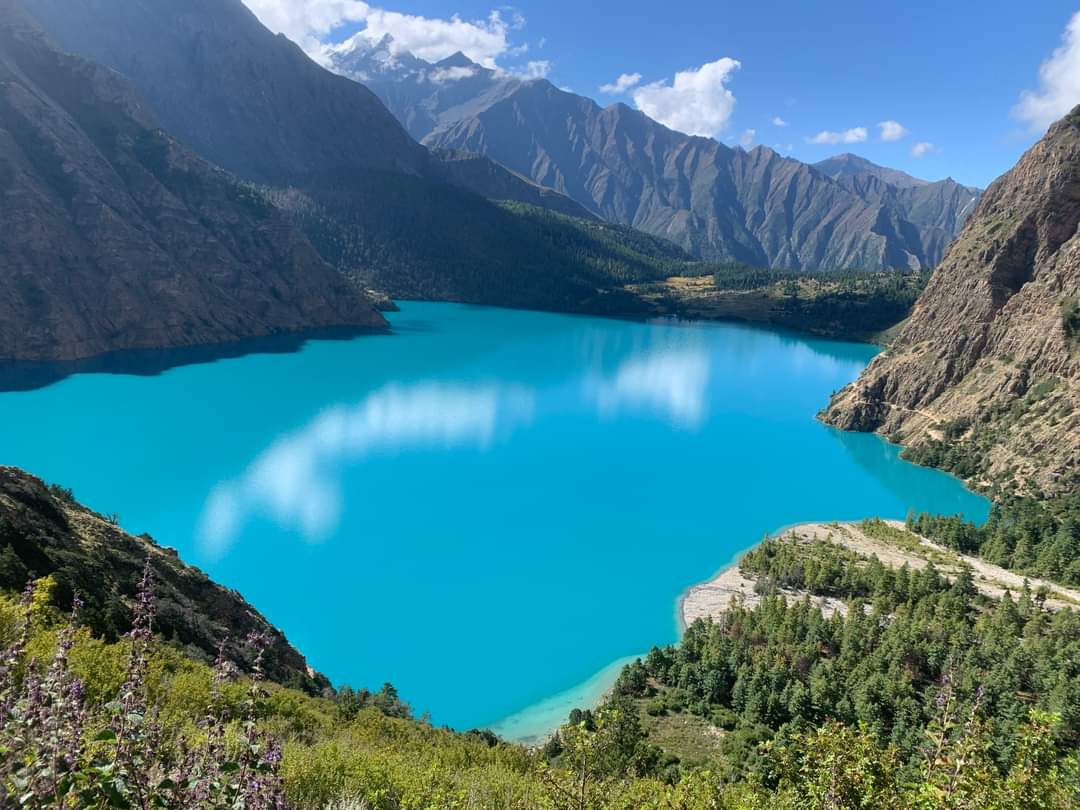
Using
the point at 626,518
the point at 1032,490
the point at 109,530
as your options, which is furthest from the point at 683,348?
the point at 109,530

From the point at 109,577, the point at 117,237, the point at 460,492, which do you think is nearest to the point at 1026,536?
the point at 460,492

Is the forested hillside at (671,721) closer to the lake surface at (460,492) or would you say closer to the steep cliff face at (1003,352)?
the lake surface at (460,492)

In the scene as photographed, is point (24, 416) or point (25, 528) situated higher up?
point (25, 528)

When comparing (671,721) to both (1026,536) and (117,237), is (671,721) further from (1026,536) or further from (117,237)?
(117,237)

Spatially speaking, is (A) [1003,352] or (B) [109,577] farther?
(A) [1003,352]

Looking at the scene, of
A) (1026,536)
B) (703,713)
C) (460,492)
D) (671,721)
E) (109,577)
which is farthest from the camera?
(460,492)

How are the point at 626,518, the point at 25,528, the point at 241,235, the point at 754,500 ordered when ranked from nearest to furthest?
the point at 25,528, the point at 626,518, the point at 754,500, the point at 241,235

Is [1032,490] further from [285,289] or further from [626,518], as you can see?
[285,289]
